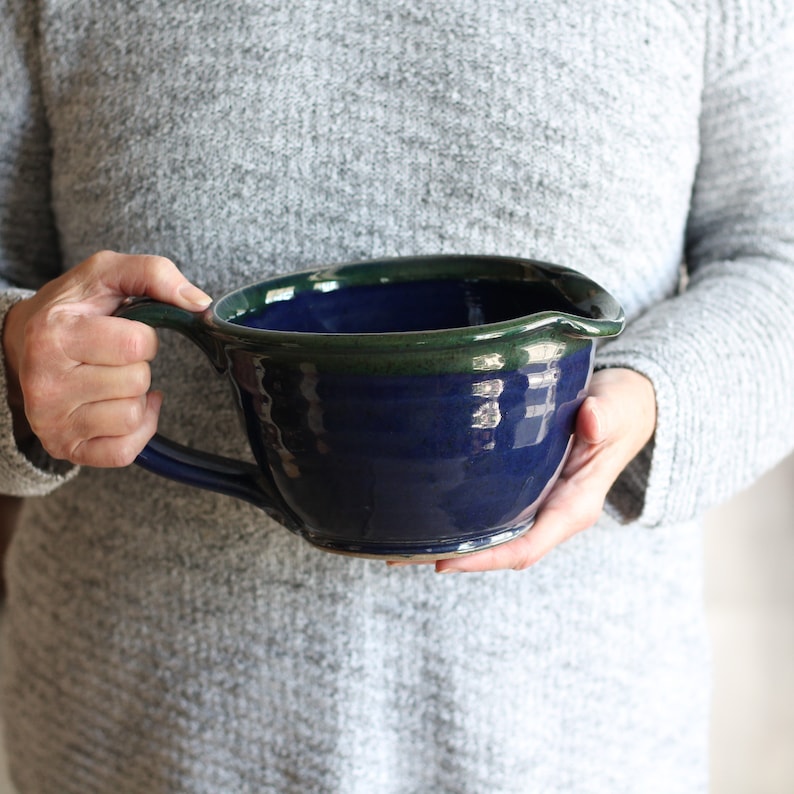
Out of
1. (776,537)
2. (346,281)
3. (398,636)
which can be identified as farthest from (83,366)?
(776,537)

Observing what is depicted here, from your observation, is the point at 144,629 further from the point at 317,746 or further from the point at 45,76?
the point at 45,76

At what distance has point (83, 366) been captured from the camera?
16.7 inches

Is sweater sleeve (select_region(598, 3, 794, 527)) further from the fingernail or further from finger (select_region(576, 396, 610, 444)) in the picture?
the fingernail

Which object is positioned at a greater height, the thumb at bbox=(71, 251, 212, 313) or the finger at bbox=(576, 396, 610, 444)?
the thumb at bbox=(71, 251, 212, 313)

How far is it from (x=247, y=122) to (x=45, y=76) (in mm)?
147

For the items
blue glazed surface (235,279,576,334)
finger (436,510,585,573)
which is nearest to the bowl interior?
blue glazed surface (235,279,576,334)

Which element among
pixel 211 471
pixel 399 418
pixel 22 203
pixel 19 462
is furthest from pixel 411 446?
pixel 22 203

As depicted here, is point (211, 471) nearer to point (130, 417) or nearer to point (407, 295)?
point (130, 417)

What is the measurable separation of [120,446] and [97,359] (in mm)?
46

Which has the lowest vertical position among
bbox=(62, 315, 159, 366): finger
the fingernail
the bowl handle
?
the bowl handle

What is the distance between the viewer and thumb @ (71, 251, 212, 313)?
1.34 feet

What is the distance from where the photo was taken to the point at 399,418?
0.36m

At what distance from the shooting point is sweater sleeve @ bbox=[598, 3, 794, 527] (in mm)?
515

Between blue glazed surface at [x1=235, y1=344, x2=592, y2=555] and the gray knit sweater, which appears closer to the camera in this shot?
blue glazed surface at [x1=235, y1=344, x2=592, y2=555]
